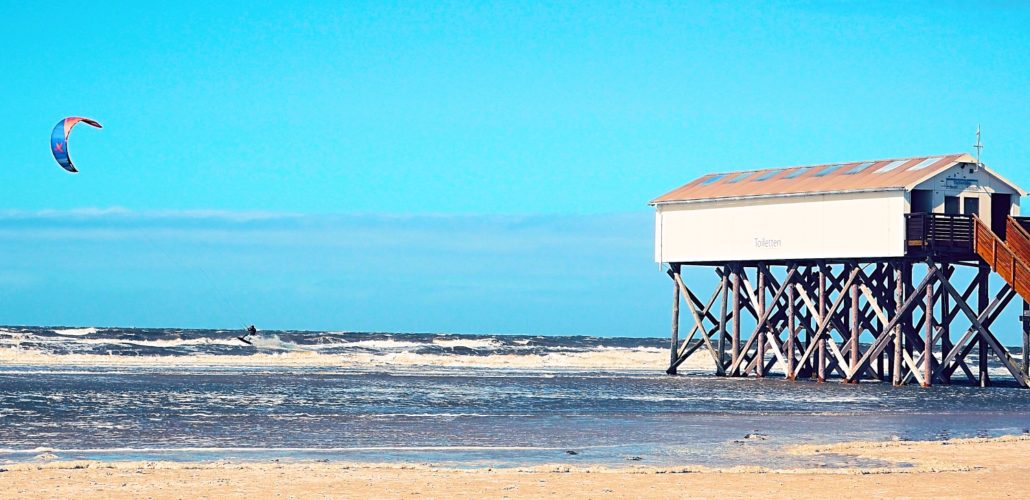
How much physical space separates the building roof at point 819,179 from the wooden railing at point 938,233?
32.6 inches

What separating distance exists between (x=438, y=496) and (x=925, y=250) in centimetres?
2173

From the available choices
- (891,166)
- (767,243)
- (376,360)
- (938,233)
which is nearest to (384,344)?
(376,360)

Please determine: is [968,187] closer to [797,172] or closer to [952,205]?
[952,205]

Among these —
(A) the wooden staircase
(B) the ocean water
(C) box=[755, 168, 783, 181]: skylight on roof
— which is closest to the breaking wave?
(B) the ocean water

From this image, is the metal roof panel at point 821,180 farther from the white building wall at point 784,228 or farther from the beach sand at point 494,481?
the beach sand at point 494,481

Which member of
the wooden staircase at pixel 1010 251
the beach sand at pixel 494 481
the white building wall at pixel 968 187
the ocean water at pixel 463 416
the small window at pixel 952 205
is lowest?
the beach sand at pixel 494 481

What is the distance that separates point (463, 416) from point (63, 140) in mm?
11341

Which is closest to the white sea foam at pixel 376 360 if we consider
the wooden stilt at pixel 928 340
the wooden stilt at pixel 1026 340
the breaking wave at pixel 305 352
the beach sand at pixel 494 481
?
the breaking wave at pixel 305 352

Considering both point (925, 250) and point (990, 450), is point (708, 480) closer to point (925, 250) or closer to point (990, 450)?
point (990, 450)

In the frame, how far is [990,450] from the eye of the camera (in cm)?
1831

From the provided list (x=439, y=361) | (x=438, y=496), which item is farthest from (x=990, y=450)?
(x=439, y=361)

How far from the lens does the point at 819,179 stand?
35.5 meters

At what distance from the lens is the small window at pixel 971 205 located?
110 ft

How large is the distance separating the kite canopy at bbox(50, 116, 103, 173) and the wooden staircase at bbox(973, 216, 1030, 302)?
19.2m
